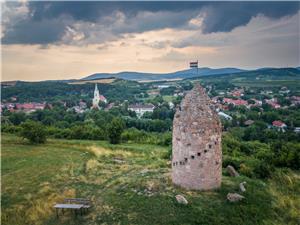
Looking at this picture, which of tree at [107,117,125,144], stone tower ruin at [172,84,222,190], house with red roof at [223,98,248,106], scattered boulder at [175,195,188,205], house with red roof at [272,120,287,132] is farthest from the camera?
house with red roof at [223,98,248,106]

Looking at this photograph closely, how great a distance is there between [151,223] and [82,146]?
22.3 m

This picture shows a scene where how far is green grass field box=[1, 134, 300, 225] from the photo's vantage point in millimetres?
13992

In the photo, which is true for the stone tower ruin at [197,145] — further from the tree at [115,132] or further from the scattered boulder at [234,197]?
the tree at [115,132]

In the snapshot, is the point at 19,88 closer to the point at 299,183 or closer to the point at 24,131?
the point at 24,131

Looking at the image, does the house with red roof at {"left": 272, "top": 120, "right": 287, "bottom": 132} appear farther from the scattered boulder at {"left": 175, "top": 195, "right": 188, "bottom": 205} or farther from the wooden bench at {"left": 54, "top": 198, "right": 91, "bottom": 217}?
the wooden bench at {"left": 54, "top": 198, "right": 91, "bottom": 217}

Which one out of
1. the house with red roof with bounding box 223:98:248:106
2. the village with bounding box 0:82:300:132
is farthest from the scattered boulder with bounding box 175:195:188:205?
the house with red roof with bounding box 223:98:248:106

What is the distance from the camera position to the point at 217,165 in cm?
1616

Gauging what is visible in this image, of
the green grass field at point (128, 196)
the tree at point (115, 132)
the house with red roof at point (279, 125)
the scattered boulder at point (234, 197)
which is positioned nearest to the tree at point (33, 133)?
the green grass field at point (128, 196)

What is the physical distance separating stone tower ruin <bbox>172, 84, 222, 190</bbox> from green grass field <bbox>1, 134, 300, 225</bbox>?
697 millimetres

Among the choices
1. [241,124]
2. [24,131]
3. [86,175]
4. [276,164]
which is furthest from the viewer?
[241,124]

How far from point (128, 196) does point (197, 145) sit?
4620 millimetres

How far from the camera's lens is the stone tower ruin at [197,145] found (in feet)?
51.5

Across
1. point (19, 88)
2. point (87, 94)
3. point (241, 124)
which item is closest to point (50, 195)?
point (241, 124)

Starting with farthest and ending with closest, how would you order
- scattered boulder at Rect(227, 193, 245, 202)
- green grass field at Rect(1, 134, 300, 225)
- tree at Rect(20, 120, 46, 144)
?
tree at Rect(20, 120, 46, 144) < scattered boulder at Rect(227, 193, 245, 202) < green grass field at Rect(1, 134, 300, 225)
